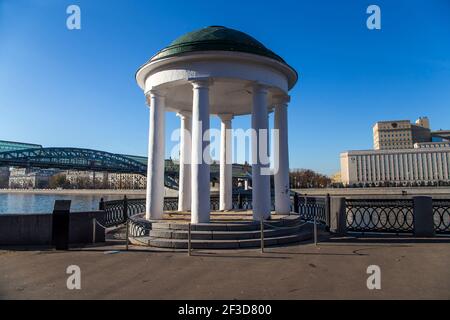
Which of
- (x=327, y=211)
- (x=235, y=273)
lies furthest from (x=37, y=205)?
(x=235, y=273)

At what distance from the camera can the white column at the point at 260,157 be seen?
11.3m

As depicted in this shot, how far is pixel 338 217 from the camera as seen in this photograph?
12.0m

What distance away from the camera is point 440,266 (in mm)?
7172

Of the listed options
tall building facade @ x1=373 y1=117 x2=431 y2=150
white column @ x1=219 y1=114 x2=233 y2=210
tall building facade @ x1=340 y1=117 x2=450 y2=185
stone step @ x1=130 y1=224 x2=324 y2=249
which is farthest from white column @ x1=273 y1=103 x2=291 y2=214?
tall building facade @ x1=373 y1=117 x2=431 y2=150

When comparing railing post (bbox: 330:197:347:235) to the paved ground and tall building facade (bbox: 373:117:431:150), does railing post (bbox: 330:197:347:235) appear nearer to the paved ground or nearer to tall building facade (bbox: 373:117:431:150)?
the paved ground

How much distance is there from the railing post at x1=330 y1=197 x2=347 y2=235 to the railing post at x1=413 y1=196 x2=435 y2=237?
2474mm

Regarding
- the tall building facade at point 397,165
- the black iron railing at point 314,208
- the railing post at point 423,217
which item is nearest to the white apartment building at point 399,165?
the tall building facade at point 397,165

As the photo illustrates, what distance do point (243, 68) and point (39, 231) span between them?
8.85 m

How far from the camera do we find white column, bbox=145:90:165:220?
12.0 m

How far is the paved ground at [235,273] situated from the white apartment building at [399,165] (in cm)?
13221

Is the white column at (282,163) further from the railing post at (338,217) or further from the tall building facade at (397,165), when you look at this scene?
the tall building facade at (397,165)

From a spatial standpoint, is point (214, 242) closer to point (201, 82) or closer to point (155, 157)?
point (155, 157)

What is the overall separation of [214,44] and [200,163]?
4.20 m

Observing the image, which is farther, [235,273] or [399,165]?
[399,165]
